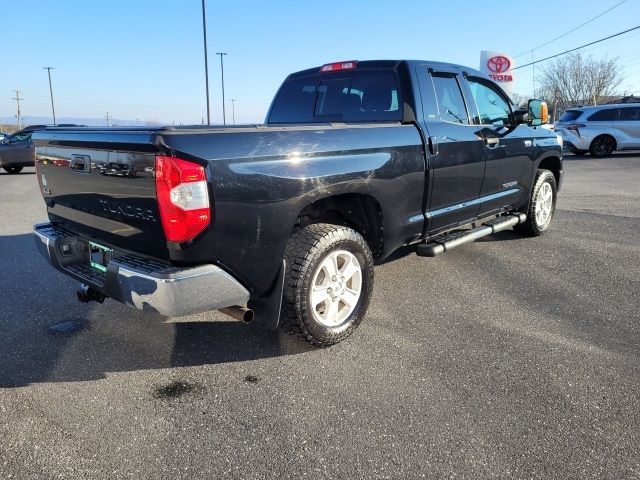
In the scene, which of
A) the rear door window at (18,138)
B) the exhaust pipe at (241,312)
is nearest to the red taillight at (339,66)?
the exhaust pipe at (241,312)

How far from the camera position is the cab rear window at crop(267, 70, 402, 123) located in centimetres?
422

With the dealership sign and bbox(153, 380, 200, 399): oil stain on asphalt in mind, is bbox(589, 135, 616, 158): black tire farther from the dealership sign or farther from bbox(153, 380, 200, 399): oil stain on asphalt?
bbox(153, 380, 200, 399): oil stain on asphalt

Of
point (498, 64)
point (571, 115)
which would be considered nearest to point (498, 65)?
point (498, 64)

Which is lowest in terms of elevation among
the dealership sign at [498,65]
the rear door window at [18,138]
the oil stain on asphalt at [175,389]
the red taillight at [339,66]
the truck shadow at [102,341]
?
the oil stain on asphalt at [175,389]

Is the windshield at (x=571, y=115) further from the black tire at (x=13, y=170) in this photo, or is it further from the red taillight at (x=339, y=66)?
the black tire at (x=13, y=170)

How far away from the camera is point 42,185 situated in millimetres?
3639

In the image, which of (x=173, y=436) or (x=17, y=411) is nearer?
(x=173, y=436)

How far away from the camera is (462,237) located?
4.41 meters

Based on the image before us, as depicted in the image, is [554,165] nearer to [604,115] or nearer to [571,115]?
[604,115]

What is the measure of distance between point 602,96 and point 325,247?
6415cm

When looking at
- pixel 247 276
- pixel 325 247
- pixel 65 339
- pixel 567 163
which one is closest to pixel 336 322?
pixel 325 247

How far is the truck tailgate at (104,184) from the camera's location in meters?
2.59

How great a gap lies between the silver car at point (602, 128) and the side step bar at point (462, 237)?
1399 cm

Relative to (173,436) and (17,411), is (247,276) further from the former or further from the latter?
(17,411)
